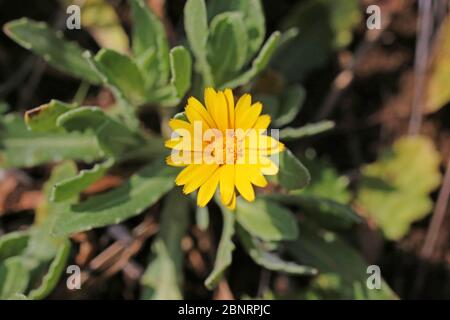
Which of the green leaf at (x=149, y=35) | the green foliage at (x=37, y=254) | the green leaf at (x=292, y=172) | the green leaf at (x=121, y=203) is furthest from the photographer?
the green leaf at (x=149, y=35)

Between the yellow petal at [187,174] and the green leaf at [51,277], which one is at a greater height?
the yellow petal at [187,174]

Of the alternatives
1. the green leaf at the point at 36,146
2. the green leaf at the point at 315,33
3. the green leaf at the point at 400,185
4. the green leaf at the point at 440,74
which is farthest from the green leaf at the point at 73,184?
the green leaf at the point at 440,74

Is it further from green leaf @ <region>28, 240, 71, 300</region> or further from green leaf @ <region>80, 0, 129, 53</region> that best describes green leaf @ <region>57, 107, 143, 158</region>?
green leaf @ <region>80, 0, 129, 53</region>

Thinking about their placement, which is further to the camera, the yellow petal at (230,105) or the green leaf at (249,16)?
the green leaf at (249,16)

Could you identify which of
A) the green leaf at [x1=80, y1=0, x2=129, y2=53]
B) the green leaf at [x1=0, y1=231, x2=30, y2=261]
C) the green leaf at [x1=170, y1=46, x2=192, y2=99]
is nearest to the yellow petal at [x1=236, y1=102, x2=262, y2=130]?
the green leaf at [x1=170, y1=46, x2=192, y2=99]

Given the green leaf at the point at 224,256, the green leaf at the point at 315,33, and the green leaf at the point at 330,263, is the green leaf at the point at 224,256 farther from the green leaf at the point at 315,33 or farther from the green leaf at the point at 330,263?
the green leaf at the point at 315,33

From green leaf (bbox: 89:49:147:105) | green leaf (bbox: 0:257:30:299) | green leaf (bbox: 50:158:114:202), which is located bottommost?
green leaf (bbox: 0:257:30:299)
